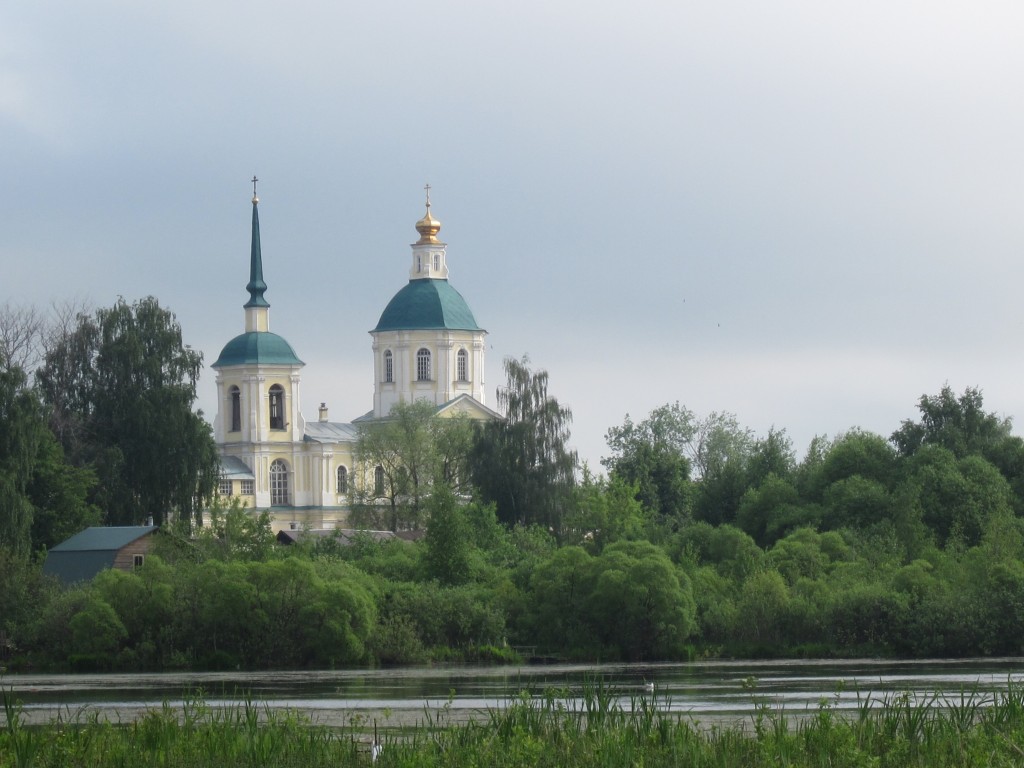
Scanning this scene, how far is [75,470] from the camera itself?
56.7 m

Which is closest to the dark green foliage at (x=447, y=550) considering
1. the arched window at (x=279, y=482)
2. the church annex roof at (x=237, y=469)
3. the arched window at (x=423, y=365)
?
the church annex roof at (x=237, y=469)

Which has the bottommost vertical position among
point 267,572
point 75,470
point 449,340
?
point 267,572

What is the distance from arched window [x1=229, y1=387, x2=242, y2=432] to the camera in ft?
337

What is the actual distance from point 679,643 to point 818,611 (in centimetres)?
337

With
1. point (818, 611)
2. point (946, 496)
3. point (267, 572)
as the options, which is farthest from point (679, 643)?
point (946, 496)

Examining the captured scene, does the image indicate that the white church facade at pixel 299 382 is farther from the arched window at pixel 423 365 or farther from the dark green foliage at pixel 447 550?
the dark green foliage at pixel 447 550

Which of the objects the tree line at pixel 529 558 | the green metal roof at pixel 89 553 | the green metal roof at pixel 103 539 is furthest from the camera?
the green metal roof at pixel 103 539

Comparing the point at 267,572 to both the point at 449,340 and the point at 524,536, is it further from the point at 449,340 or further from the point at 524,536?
the point at 449,340

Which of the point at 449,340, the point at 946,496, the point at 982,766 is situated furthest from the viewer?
the point at 449,340

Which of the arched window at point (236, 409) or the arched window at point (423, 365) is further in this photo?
the arched window at point (423, 365)

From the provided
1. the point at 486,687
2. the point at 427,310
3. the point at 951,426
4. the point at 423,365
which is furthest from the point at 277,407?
the point at 486,687

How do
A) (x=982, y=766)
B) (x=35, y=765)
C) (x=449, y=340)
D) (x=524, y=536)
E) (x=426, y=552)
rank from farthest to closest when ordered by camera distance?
(x=449, y=340) → (x=524, y=536) → (x=426, y=552) → (x=35, y=765) → (x=982, y=766)

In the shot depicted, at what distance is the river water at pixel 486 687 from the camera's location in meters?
27.1

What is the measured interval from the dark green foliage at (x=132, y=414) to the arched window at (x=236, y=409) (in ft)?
129
